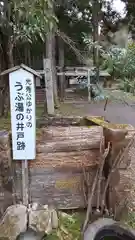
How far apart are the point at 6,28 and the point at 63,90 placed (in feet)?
20.4

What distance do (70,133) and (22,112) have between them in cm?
51

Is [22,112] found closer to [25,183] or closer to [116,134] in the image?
[25,183]

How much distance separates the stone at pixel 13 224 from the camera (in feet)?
7.17

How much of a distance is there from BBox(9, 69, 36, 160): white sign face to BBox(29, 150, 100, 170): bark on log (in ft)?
0.72

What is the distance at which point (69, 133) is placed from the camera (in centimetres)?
249

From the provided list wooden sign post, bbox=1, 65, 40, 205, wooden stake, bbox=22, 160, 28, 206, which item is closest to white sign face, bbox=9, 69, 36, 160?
wooden sign post, bbox=1, 65, 40, 205

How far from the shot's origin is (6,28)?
12.2ft

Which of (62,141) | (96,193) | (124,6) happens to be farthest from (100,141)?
(124,6)

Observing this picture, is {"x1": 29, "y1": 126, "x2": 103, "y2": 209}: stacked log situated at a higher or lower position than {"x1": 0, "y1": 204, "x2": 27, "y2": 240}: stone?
higher

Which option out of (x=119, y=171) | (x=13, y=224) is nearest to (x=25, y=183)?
(x=13, y=224)

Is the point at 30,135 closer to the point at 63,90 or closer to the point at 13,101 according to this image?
the point at 13,101

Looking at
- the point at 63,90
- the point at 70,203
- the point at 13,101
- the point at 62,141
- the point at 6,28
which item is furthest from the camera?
the point at 63,90

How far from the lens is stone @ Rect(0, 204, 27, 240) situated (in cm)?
219

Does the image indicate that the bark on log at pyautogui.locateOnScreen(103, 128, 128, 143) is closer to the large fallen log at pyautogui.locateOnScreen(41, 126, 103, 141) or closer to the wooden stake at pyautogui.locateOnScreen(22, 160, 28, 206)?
the large fallen log at pyautogui.locateOnScreen(41, 126, 103, 141)
